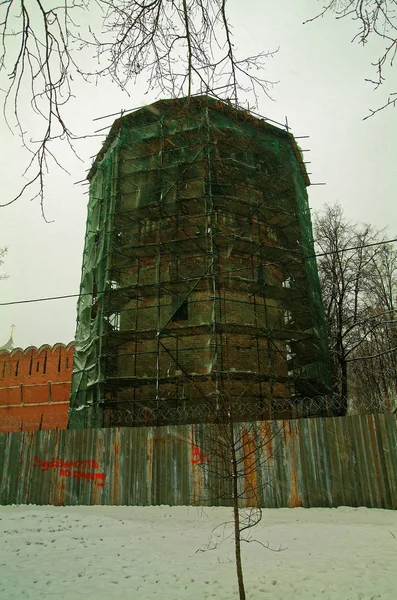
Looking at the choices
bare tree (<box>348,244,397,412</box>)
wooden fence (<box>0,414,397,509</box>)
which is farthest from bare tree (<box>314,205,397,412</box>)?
wooden fence (<box>0,414,397,509</box>)

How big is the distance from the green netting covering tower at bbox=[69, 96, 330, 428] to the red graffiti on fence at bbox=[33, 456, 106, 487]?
3413mm

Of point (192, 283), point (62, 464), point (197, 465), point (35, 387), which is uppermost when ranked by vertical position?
point (192, 283)

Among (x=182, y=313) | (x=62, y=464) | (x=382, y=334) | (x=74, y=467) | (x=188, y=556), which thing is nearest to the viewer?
(x=188, y=556)

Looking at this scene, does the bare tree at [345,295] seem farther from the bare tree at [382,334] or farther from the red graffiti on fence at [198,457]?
the red graffiti on fence at [198,457]

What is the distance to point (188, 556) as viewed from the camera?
693cm

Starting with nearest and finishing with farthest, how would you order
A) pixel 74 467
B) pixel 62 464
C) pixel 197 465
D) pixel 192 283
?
pixel 197 465
pixel 74 467
pixel 62 464
pixel 192 283

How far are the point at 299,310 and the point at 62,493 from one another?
35.8 feet

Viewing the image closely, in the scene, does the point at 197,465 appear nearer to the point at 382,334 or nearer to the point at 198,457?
the point at 198,457

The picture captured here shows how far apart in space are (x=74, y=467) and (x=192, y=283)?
7578mm

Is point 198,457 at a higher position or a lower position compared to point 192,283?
lower

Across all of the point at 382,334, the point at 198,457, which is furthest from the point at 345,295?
the point at 198,457

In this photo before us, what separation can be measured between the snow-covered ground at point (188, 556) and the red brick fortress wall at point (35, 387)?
15.4m

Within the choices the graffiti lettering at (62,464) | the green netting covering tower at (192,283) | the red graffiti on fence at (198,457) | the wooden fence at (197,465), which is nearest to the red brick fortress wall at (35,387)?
the green netting covering tower at (192,283)

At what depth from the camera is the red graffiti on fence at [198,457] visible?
10.6 meters
